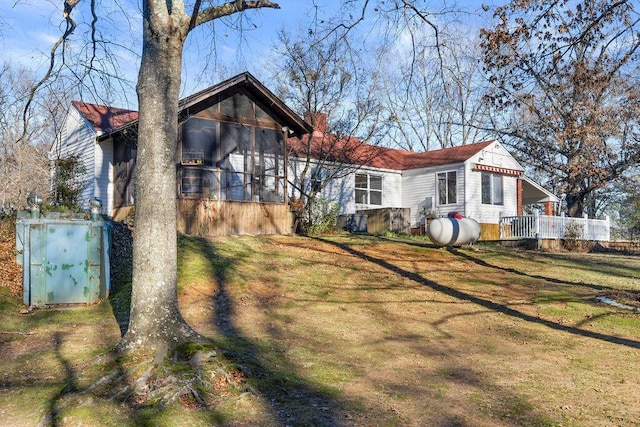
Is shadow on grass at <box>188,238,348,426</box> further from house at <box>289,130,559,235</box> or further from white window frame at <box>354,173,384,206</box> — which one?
white window frame at <box>354,173,384,206</box>

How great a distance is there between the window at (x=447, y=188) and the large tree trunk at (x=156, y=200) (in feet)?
68.4

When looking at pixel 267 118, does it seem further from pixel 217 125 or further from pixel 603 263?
pixel 603 263

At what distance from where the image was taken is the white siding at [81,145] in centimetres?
2039

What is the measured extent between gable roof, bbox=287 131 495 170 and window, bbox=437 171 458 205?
1.94ft

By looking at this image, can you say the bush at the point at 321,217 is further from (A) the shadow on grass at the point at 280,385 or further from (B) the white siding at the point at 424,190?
(A) the shadow on grass at the point at 280,385

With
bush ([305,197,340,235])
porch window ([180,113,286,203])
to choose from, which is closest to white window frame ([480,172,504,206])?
bush ([305,197,340,235])

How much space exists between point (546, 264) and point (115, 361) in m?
13.8

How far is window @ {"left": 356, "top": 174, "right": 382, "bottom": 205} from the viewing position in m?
26.5

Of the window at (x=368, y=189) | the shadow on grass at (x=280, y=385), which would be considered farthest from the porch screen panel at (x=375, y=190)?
the shadow on grass at (x=280, y=385)

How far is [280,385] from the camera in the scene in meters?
6.00

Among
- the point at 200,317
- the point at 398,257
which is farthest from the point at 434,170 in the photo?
the point at 200,317

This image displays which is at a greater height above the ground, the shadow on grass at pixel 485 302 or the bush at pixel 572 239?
the bush at pixel 572 239

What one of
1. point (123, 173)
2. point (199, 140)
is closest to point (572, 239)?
point (199, 140)

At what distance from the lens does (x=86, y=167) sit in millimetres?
20609
